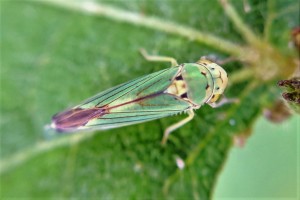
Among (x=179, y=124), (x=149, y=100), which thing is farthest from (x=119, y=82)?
(x=179, y=124)

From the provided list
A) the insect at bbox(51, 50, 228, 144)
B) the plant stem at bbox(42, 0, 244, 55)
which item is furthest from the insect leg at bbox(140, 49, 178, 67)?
the plant stem at bbox(42, 0, 244, 55)

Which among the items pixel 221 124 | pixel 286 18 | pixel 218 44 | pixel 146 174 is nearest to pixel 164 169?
pixel 146 174

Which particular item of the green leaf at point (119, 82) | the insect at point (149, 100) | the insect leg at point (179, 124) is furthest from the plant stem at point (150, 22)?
the insect leg at point (179, 124)

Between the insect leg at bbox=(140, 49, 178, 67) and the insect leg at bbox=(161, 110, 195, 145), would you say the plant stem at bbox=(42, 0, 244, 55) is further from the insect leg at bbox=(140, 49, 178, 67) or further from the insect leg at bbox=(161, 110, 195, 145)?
the insect leg at bbox=(161, 110, 195, 145)

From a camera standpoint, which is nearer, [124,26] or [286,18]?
[286,18]

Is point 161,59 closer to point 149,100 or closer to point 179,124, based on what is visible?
point 149,100

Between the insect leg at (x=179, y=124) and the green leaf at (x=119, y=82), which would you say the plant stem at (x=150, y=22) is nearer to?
the green leaf at (x=119, y=82)

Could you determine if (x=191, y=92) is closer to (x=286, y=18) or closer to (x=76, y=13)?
(x=286, y=18)
